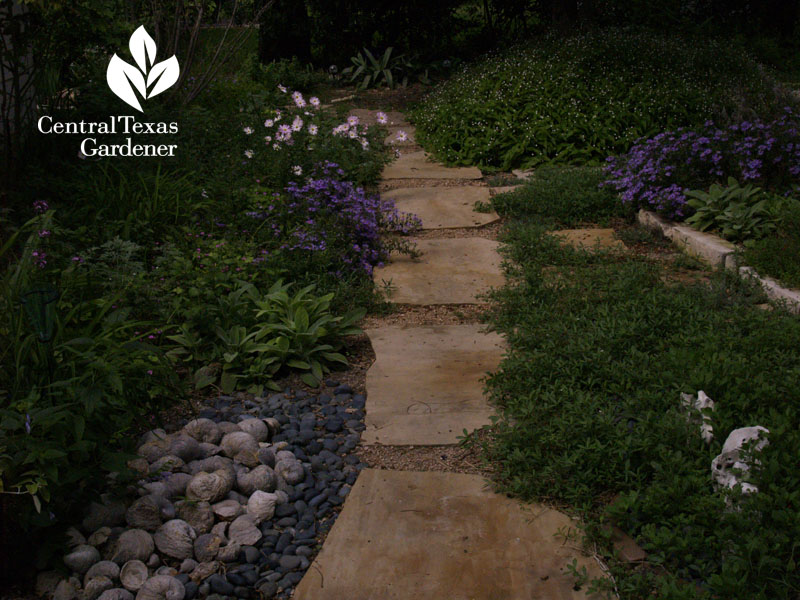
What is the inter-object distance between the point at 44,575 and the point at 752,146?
474 centimetres

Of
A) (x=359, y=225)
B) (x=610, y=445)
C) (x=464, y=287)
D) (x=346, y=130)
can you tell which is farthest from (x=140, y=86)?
(x=610, y=445)

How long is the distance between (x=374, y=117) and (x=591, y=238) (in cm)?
437

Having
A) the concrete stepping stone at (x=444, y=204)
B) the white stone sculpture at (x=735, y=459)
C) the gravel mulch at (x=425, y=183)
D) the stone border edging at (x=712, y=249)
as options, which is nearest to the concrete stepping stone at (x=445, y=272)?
the concrete stepping stone at (x=444, y=204)

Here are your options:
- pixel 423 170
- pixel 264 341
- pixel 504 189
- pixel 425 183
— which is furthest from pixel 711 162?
pixel 264 341

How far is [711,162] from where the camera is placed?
5156 millimetres

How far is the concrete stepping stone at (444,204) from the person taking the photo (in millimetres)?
5598

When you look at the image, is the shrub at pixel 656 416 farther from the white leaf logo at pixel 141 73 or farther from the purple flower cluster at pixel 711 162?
the white leaf logo at pixel 141 73

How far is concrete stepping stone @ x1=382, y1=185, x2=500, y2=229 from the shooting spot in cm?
560

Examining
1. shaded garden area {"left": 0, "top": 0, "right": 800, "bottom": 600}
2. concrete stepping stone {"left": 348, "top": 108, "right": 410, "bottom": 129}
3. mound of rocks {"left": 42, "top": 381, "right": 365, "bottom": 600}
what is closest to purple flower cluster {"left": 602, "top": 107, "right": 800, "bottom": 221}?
shaded garden area {"left": 0, "top": 0, "right": 800, "bottom": 600}

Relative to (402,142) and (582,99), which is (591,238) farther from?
(402,142)

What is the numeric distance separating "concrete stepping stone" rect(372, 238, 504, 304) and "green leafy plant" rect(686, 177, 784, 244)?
1325mm

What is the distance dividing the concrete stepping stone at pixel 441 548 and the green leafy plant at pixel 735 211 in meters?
2.75

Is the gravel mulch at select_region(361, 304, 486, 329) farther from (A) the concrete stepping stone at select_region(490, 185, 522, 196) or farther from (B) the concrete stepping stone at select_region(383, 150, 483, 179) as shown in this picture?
(B) the concrete stepping stone at select_region(383, 150, 483, 179)

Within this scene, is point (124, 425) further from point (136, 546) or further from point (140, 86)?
point (140, 86)
